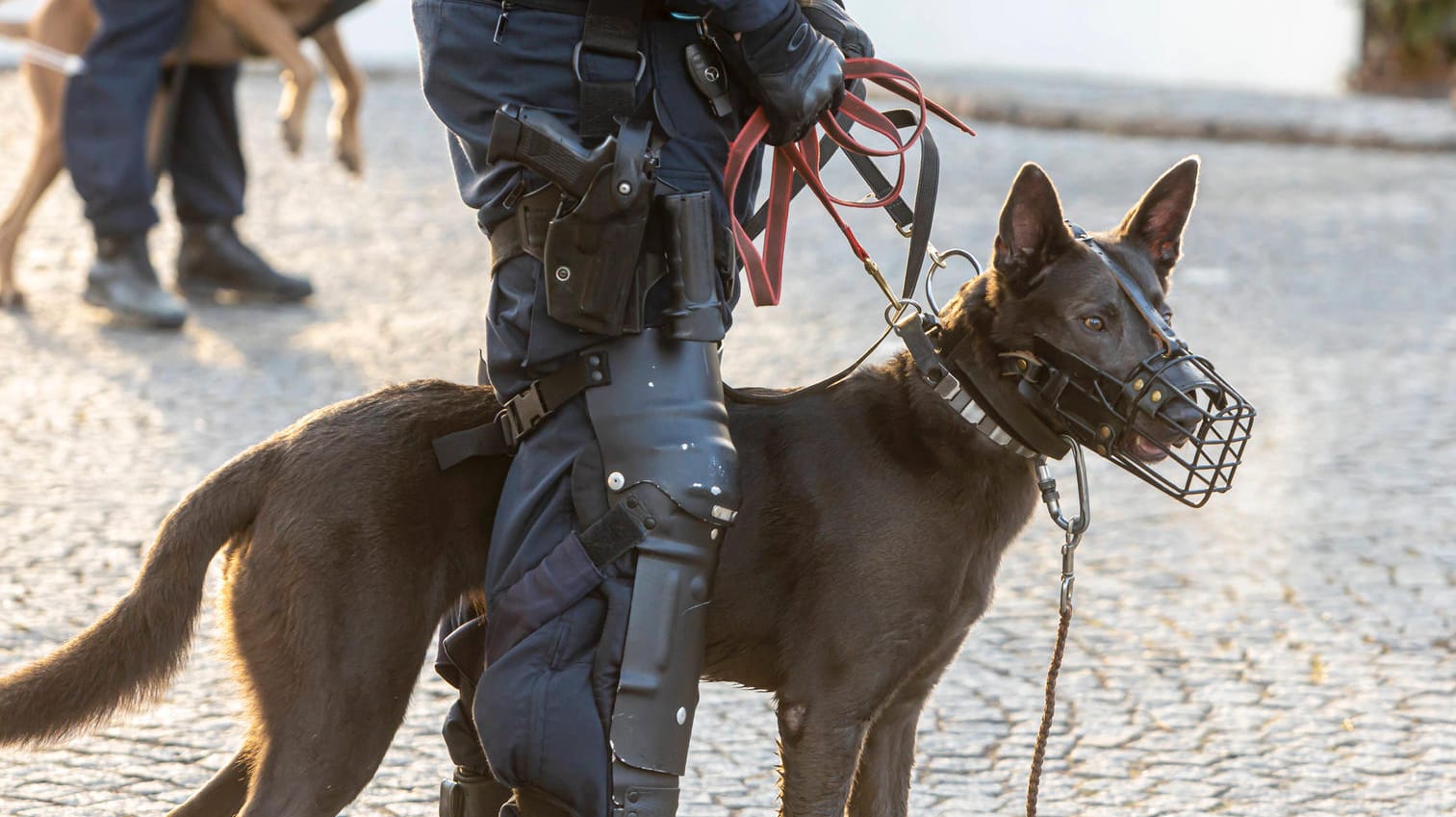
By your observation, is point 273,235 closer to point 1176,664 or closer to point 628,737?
point 1176,664

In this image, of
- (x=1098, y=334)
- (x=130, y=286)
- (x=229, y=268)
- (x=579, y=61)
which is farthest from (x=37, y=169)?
(x=1098, y=334)

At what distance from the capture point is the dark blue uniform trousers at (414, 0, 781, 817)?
101 inches

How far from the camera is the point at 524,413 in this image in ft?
8.82

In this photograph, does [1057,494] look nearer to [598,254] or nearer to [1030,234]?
[1030,234]

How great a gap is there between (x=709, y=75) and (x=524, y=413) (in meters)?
0.58

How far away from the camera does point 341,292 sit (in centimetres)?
812

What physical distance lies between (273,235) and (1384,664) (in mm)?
6527

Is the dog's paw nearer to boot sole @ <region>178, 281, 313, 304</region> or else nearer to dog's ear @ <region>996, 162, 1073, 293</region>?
boot sole @ <region>178, 281, 313, 304</region>

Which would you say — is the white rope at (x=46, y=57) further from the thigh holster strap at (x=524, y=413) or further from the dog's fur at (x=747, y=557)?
the thigh holster strap at (x=524, y=413)

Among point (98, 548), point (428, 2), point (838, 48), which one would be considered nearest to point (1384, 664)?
point (838, 48)

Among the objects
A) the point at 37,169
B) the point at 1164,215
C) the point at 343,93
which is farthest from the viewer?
the point at 343,93

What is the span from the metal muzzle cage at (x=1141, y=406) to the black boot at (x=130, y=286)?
17.1 ft

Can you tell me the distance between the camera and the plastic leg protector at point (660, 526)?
2.57 m

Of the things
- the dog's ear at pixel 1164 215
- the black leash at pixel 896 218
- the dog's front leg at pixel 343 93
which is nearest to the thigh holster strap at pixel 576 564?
the black leash at pixel 896 218
